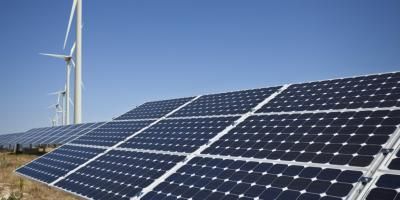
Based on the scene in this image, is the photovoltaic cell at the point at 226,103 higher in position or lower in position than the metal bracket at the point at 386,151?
lower

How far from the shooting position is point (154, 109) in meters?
27.1

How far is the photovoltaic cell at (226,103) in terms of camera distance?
19547 millimetres

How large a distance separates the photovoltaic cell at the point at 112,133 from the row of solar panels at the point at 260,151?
0.27 metres

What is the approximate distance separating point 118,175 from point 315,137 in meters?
8.34

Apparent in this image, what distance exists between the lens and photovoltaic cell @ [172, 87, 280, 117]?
1955 cm

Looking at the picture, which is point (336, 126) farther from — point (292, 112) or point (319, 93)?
point (319, 93)

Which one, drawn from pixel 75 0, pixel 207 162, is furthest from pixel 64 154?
pixel 75 0

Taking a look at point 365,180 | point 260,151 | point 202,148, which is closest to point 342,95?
point 260,151

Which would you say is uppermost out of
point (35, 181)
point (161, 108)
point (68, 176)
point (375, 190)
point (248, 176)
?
point (375, 190)

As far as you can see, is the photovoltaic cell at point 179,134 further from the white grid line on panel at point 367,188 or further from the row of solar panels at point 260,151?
the white grid line on panel at point 367,188

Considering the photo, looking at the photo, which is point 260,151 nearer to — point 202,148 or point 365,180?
point 202,148

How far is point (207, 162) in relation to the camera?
46.6 ft

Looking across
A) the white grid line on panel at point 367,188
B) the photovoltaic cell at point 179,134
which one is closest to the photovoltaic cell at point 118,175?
the photovoltaic cell at point 179,134

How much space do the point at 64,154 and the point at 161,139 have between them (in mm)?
8634
